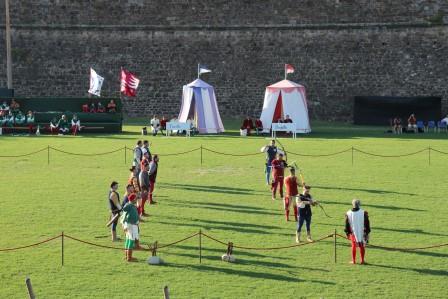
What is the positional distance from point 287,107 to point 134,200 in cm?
2075

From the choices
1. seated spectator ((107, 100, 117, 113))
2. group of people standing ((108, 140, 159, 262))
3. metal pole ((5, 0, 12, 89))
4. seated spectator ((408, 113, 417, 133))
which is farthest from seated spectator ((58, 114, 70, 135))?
seated spectator ((408, 113, 417, 133))

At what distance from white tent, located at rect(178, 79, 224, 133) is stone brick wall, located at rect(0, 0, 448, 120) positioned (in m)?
6.13

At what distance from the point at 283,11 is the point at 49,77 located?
12.8 meters

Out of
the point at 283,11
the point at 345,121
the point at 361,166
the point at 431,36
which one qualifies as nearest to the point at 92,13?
the point at 283,11

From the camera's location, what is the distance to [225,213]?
687 inches

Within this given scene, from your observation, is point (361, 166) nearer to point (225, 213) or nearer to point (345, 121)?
point (225, 213)

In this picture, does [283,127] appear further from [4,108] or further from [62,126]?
[4,108]

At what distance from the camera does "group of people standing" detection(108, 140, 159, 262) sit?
45.5ft

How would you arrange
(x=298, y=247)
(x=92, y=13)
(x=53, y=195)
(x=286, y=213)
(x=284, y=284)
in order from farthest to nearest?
1. (x=92, y=13)
2. (x=53, y=195)
3. (x=286, y=213)
4. (x=298, y=247)
5. (x=284, y=284)

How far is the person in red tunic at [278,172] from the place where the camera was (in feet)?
60.8

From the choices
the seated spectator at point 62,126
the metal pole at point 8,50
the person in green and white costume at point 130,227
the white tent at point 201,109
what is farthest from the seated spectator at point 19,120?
the person in green and white costume at point 130,227

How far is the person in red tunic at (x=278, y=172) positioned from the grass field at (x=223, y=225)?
1.54 feet

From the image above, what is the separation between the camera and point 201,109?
34656mm

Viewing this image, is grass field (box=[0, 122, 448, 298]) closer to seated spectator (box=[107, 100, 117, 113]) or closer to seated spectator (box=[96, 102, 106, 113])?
seated spectator (box=[107, 100, 117, 113])
